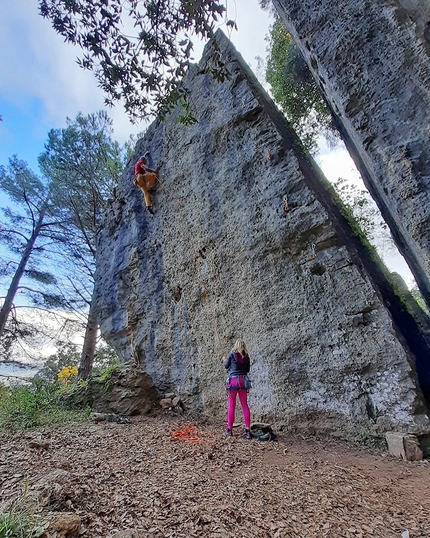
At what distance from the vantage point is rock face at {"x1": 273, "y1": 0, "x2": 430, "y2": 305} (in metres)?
4.11

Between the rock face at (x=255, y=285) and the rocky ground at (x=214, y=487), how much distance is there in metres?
1.06

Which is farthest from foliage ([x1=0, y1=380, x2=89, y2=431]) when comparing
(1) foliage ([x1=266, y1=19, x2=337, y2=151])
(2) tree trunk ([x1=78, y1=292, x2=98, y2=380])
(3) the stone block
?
(1) foliage ([x1=266, y1=19, x2=337, y2=151])

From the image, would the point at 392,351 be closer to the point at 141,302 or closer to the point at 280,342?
the point at 280,342

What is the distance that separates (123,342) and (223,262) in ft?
15.7

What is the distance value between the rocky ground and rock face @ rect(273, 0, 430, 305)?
3048 millimetres

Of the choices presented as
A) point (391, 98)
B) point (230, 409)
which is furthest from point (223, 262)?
point (391, 98)

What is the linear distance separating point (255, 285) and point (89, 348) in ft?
24.0

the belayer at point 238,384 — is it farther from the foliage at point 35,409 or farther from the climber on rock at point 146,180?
the climber on rock at point 146,180

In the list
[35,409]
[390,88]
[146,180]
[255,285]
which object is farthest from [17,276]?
[390,88]

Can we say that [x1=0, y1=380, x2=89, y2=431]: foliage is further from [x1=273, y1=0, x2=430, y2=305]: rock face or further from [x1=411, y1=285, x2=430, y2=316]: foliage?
[x1=411, y1=285, x2=430, y2=316]: foliage

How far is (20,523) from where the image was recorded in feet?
5.64

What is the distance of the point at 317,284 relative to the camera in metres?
5.53

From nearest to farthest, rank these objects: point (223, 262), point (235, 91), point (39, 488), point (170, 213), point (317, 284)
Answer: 1. point (39, 488)
2. point (317, 284)
3. point (223, 262)
4. point (235, 91)
5. point (170, 213)

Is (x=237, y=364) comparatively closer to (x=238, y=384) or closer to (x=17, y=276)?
(x=238, y=384)
